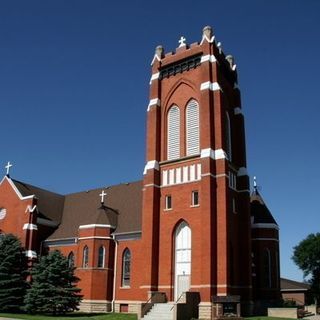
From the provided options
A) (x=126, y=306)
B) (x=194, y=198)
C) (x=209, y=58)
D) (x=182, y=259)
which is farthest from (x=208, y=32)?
(x=126, y=306)

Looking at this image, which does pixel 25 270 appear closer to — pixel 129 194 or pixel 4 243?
pixel 4 243

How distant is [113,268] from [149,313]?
8.57 metres

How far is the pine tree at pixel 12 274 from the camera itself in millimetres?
35444

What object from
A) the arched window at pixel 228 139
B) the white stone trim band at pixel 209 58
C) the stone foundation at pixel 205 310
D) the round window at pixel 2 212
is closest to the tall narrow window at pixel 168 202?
the arched window at pixel 228 139

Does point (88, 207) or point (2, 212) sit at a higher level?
point (88, 207)

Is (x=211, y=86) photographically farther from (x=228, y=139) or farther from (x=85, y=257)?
(x=85, y=257)

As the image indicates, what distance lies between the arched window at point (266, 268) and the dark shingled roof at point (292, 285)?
2767 centimetres

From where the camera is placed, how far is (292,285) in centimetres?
6544

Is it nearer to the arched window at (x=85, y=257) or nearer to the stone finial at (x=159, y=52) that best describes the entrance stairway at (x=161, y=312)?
the arched window at (x=85, y=257)

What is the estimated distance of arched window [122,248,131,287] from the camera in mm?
37656

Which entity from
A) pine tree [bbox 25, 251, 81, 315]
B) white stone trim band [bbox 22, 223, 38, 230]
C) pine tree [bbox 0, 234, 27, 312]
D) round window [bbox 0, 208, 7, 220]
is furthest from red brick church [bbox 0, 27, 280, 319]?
pine tree [bbox 25, 251, 81, 315]

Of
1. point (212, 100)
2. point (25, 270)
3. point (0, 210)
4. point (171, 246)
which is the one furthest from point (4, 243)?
point (212, 100)

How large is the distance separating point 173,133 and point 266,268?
1325 cm

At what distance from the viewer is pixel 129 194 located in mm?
43469
